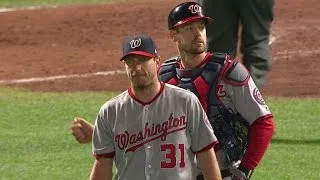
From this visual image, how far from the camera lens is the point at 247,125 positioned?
5715 mm

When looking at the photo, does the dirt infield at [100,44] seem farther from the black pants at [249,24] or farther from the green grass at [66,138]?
the black pants at [249,24]

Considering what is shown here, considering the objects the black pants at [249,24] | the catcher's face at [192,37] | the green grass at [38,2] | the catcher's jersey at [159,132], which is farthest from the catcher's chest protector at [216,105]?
the green grass at [38,2]

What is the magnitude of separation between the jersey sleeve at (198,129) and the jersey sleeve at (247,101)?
49cm

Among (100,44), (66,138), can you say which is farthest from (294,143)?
(100,44)

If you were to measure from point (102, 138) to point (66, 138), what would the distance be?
465 cm

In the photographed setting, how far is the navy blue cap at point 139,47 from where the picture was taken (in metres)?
5.10

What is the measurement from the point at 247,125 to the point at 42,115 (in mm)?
5252

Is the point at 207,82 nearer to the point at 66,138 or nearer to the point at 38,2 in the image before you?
the point at 66,138

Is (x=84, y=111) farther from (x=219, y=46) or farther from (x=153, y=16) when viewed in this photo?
(x=153, y=16)

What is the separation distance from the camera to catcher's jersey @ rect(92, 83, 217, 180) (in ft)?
16.9

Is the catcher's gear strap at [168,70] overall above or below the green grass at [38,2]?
below

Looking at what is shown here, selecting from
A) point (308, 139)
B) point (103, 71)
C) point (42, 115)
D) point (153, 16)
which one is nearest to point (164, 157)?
point (308, 139)

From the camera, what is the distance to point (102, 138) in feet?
17.1

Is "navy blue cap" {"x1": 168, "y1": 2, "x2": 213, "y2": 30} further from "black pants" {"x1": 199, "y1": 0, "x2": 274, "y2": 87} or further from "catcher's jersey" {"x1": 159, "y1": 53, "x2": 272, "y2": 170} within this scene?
"black pants" {"x1": 199, "y1": 0, "x2": 274, "y2": 87}
